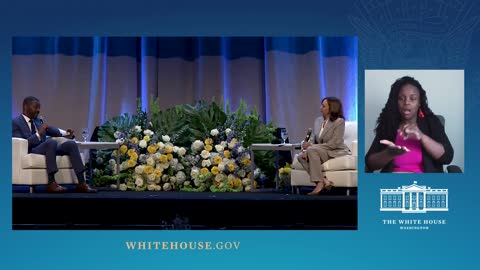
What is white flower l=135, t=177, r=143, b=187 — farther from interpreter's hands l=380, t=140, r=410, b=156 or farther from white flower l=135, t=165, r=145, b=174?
interpreter's hands l=380, t=140, r=410, b=156

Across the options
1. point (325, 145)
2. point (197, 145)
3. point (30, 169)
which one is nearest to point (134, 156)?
point (197, 145)

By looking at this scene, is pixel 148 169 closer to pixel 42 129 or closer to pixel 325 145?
pixel 42 129

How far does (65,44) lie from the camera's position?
717 centimetres

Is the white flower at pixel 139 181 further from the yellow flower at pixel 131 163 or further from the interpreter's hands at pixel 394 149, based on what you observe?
the interpreter's hands at pixel 394 149

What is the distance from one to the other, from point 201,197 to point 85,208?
806 mm

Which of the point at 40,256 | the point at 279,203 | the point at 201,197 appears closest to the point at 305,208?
the point at 279,203

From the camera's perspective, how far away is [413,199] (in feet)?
23.3

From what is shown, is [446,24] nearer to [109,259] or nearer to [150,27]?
[150,27]

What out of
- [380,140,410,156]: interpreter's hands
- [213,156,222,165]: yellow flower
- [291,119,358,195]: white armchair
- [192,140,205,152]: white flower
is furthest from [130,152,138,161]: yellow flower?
[380,140,410,156]: interpreter's hands

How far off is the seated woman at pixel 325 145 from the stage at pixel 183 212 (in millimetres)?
138

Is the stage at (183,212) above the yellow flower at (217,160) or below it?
below

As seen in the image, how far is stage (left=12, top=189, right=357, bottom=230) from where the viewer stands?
7.14 meters

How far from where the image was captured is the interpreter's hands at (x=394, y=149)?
280 inches

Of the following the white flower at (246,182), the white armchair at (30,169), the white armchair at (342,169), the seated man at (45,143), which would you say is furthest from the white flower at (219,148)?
the white armchair at (30,169)
